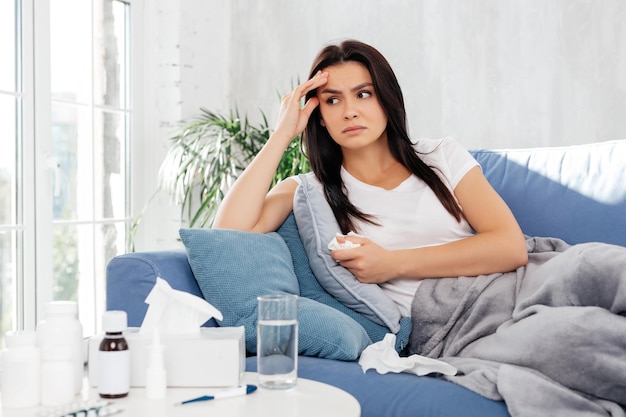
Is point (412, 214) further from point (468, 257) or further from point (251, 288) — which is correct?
point (251, 288)

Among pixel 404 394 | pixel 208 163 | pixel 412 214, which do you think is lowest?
pixel 404 394

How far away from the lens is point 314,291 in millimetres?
2059

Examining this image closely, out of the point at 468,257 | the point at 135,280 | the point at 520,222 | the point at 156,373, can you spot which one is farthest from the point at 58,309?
the point at 520,222

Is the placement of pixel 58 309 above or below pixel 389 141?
below

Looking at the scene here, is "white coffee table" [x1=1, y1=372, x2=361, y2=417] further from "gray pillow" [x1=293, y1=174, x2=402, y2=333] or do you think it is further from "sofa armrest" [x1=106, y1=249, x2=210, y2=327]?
"gray pillow" [x1=293, y1=174, x2=402, y2=333]

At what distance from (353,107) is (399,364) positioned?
81 cm

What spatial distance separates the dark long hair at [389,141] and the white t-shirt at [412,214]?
0.02 metres

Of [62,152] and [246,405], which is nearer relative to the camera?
[246,405]

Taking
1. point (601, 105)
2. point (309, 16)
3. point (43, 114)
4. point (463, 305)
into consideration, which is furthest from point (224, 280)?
point (309, 16)

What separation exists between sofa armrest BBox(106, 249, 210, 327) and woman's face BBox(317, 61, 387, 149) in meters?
0.65

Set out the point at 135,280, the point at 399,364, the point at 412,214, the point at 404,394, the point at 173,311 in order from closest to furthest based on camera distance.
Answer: the point at 173,311 → the point at 404,394 → the point at 399,364 → the point at 135,280 → the point at 412,214

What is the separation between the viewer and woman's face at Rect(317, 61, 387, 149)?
87.1 inches

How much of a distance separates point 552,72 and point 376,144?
1464 mm

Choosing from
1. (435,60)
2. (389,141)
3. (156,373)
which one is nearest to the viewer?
(156,373)
